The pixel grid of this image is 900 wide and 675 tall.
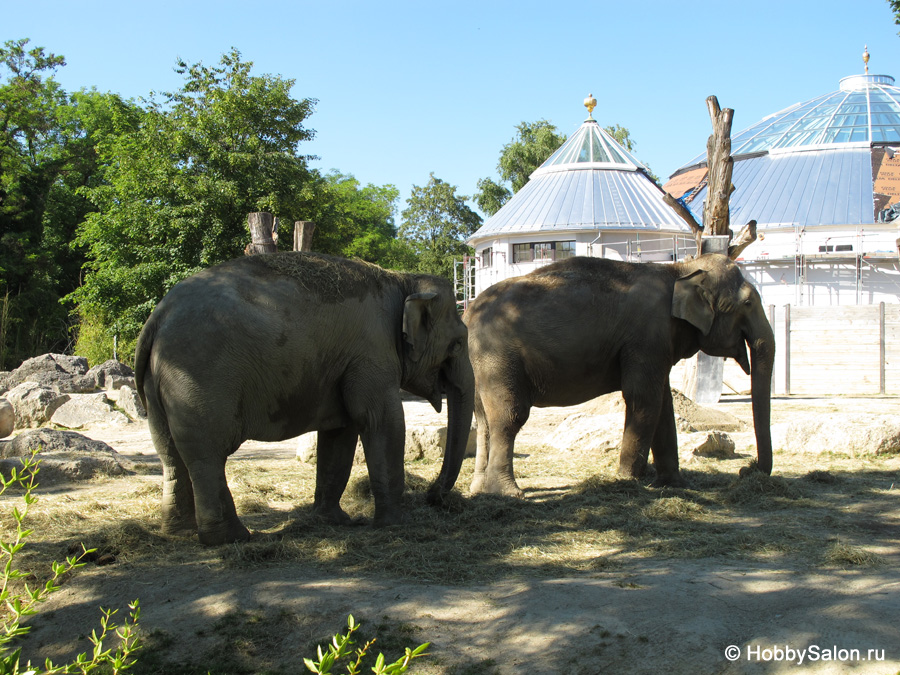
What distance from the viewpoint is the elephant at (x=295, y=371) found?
5.59 m

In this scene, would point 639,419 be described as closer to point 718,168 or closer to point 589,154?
point 718,168

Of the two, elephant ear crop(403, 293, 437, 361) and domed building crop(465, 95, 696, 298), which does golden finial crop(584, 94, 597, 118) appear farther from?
elephant ear crop(403, 293, 437, 361)

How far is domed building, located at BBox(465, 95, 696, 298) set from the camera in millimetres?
41250

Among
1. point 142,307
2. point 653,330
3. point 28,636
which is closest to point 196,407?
point 28,636

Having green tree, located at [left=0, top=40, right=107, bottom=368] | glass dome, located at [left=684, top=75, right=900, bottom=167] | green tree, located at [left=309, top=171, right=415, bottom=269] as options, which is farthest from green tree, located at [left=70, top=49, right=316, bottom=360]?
glass dome, located at [left=684, top=75, right=900, bottom=167]

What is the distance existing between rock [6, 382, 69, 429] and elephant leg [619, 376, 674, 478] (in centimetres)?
1213

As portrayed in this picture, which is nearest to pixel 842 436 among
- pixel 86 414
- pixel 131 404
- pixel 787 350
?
pixel 787 350

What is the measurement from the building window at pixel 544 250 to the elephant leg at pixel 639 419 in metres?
33.6

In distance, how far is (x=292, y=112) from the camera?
972 inches

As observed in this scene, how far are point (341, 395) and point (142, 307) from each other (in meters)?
18.7

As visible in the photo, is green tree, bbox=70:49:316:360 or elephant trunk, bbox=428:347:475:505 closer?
elephant trunk, bbox=428:347:475:505

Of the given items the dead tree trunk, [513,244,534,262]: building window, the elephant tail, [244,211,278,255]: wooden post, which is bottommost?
the elephant tail

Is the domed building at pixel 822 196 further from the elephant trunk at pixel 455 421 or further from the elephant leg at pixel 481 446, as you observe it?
the elephant trunk at pixel 455 421

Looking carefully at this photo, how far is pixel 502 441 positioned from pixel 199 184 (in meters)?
17.0
